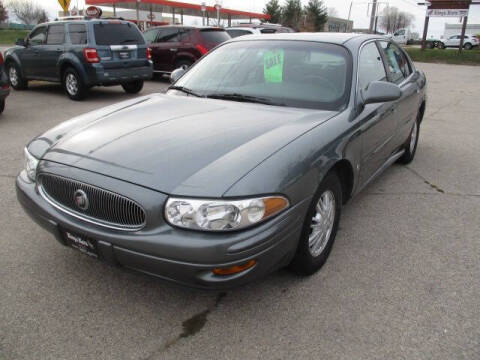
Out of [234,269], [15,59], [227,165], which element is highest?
[227,165]

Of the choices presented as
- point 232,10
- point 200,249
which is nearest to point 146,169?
point 200,249

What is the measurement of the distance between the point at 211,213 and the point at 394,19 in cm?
11056

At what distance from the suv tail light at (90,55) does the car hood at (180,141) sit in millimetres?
6522

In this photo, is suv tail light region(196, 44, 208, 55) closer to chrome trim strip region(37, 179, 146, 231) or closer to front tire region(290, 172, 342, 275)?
front tire region(290, 172, 342, 275)

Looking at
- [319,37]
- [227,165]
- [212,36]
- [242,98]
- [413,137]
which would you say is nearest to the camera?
[227,165]

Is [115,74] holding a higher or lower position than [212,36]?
lower

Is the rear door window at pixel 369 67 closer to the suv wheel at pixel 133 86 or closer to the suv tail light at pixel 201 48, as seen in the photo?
the suv wheel at pixel 133 86

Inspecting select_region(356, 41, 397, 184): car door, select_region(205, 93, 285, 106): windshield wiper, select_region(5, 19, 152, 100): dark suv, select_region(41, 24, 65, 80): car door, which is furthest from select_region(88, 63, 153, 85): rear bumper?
select_region(356, 41, 397, 184): car door

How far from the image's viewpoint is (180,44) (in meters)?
12.2

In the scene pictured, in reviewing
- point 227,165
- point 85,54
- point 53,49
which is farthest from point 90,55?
point 227,165

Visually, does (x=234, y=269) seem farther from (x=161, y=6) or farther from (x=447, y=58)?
(x=161, y=6)

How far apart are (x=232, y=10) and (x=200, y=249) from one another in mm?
37032

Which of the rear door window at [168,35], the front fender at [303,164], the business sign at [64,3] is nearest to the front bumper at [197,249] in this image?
the front fender at [303,164]

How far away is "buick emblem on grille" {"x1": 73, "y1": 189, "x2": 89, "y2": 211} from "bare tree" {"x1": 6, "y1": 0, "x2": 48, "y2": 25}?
88.3m
